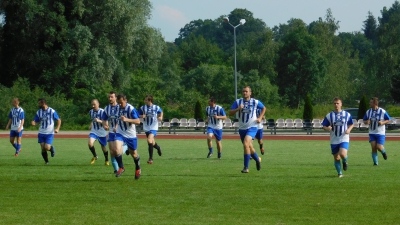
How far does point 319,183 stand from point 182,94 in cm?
4687

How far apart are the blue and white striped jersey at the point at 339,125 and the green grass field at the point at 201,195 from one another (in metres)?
0.81

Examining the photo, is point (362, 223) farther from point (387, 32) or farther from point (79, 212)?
point (387, 32)

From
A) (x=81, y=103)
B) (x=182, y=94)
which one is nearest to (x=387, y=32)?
(x=182, y=94)

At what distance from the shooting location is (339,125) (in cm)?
1545

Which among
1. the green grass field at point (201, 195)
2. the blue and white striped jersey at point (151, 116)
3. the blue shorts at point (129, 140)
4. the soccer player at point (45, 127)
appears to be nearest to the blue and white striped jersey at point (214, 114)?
the blue and white striped jersey at point (151, 116)

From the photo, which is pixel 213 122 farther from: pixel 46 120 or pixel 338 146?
pixel 338 146

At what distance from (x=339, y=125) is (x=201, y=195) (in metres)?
4.54

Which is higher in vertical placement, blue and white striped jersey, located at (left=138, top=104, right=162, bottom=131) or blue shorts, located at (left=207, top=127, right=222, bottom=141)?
blue and white striped jersey, located at (left=138, top=104, right=162, bottom=131)

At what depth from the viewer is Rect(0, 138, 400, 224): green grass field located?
10.0 metres

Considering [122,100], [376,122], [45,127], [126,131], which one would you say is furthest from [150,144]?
[376,122]

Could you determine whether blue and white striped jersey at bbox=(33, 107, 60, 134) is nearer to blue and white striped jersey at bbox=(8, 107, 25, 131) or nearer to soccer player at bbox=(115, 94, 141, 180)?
blue and white striped jersey at bbox=(8, 107, 25, 131)

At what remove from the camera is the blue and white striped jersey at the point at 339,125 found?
1539cm

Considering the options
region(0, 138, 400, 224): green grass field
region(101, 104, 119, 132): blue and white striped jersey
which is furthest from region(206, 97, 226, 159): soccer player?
region(101, 104, 119, 132): blue and white striped jersey

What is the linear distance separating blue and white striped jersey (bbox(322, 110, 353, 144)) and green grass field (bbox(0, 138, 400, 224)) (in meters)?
0.81
